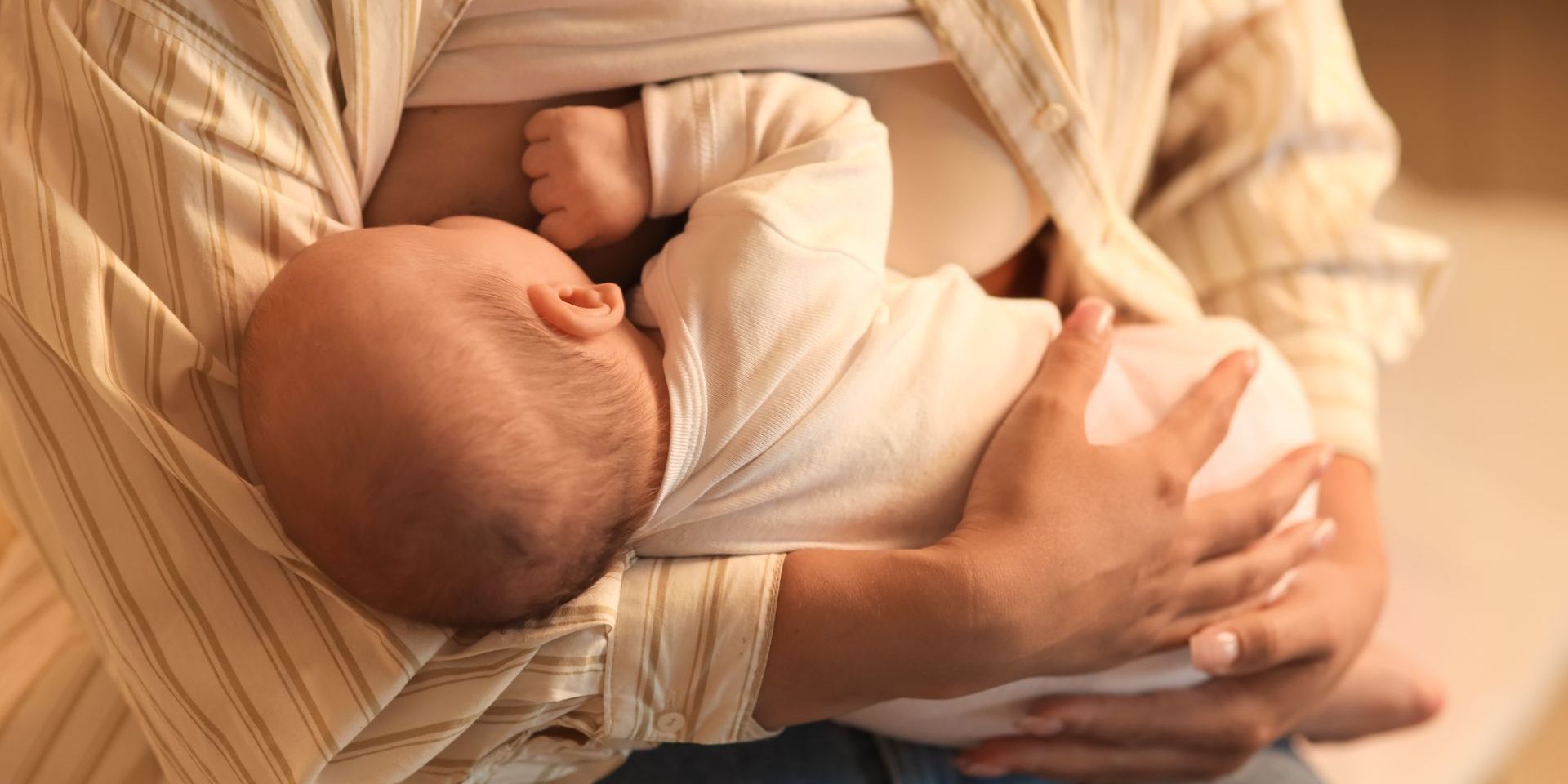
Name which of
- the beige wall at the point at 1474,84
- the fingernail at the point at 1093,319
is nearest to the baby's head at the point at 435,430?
the fingernail at the point at 1093,319

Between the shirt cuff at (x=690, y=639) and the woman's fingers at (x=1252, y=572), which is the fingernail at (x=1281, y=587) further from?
the shirt cuff at (x=690, y=639)

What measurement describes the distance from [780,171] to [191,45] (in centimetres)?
36

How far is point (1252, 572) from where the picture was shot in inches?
35.2

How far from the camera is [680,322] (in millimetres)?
761

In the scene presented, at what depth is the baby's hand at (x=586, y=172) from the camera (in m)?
0.77

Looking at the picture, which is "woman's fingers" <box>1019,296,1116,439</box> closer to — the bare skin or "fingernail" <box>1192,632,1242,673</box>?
the bare skin

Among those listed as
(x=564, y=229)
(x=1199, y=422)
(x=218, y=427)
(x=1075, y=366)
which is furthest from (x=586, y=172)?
(x=1199, y=422)

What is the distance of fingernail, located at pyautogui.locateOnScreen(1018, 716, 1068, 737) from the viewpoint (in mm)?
886

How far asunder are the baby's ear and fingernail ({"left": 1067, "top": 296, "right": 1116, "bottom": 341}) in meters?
0.35

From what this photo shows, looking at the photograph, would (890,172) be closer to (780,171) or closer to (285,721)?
(780,171)

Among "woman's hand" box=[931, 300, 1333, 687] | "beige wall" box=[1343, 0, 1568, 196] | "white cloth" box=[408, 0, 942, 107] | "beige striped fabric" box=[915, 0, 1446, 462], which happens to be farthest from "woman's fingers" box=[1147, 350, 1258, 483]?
"beige wall" box=[1343, 0, 1568, 196]

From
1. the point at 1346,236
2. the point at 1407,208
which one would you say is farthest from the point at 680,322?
the point at 1407,208

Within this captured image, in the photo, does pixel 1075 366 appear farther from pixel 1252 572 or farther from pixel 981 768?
pixel 981 768

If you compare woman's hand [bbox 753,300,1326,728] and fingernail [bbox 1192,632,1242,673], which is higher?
woman's hand [bbox 753,300,1326,728]
